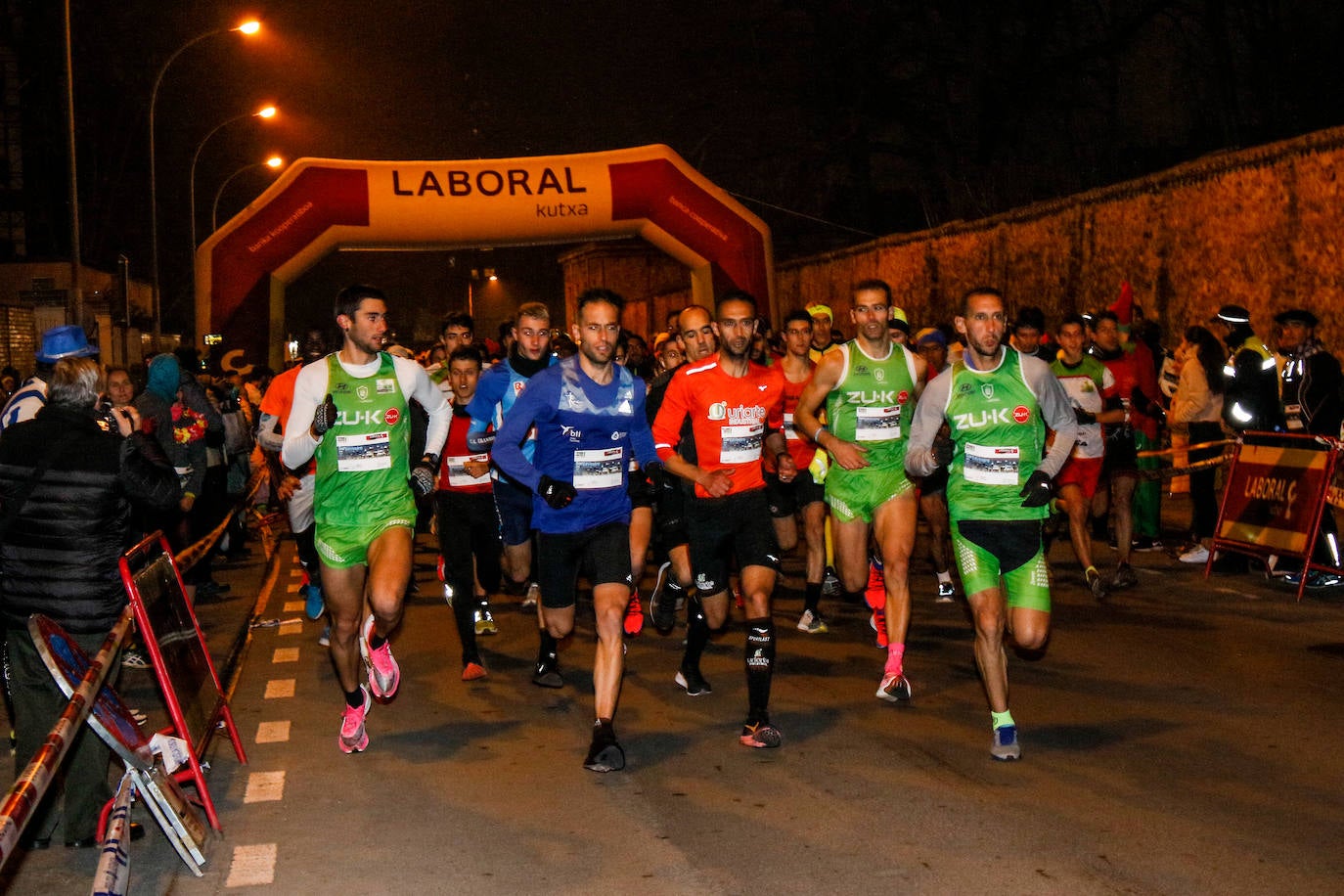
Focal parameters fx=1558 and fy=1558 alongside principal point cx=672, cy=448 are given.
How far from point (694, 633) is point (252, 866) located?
3215 millimetres

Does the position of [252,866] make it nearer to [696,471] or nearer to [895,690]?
[696,471]

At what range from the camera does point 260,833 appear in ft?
19.5

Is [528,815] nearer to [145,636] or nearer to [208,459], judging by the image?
[145,636]

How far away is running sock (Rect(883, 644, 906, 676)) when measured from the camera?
7.98 meters

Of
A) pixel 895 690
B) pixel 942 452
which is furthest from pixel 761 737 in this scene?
pixel 942 452

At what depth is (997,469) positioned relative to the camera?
694cm

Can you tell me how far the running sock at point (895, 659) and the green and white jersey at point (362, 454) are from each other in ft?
8.41

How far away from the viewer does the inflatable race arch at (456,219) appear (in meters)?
21.7

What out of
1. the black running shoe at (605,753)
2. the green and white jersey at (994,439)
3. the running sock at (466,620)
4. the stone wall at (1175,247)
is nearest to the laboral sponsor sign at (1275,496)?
the stone wall at (1175,247)

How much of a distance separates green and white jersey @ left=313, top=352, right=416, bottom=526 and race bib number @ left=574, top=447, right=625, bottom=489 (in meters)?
0.94

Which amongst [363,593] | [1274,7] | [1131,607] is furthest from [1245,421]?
[1274,7]

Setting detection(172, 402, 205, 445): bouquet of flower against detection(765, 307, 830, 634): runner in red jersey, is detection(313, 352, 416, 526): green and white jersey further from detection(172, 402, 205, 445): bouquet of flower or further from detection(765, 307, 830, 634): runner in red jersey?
detection(172, 402, 205, 445): bouquet of flower

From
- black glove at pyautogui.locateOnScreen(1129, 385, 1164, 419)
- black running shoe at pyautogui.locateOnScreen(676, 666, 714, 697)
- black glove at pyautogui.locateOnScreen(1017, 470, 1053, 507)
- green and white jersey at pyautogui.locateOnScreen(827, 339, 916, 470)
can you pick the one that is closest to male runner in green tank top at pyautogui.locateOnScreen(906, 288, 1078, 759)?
black glove at pyautogui.locateOnScreen(1017, 470, 1053, 507)

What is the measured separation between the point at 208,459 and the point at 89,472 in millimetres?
8601
